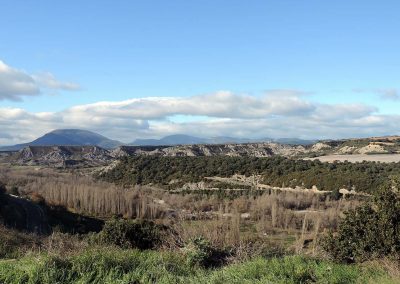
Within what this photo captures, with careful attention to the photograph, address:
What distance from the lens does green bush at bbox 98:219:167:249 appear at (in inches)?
611

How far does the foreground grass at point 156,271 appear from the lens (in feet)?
29.5

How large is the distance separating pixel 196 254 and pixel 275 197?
4356 centimetres

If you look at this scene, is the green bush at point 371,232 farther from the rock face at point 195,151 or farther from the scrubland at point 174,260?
the rock face at point 195,151

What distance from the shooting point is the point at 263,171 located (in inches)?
3044

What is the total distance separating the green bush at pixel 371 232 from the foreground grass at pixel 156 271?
106cm

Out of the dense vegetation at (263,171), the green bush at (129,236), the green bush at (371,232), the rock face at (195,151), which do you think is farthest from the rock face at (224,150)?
the green bush at (371,232)

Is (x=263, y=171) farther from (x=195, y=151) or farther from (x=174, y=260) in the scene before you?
(x=174, y=260)

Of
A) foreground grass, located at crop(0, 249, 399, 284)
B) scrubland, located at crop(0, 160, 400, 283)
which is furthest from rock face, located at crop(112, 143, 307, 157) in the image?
foreground grass, located at crop(0, 249, 399, 284)

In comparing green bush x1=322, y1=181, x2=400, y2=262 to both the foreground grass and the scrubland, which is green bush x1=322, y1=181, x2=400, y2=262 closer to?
the scrubland

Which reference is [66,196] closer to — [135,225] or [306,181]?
[306,181]

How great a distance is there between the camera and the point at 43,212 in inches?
1781

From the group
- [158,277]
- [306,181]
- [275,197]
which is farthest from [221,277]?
[306,181]

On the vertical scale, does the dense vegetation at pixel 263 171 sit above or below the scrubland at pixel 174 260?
below

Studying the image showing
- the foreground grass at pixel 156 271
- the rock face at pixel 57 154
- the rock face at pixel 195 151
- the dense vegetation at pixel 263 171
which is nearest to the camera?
the foreground grass at pixel 156 271
